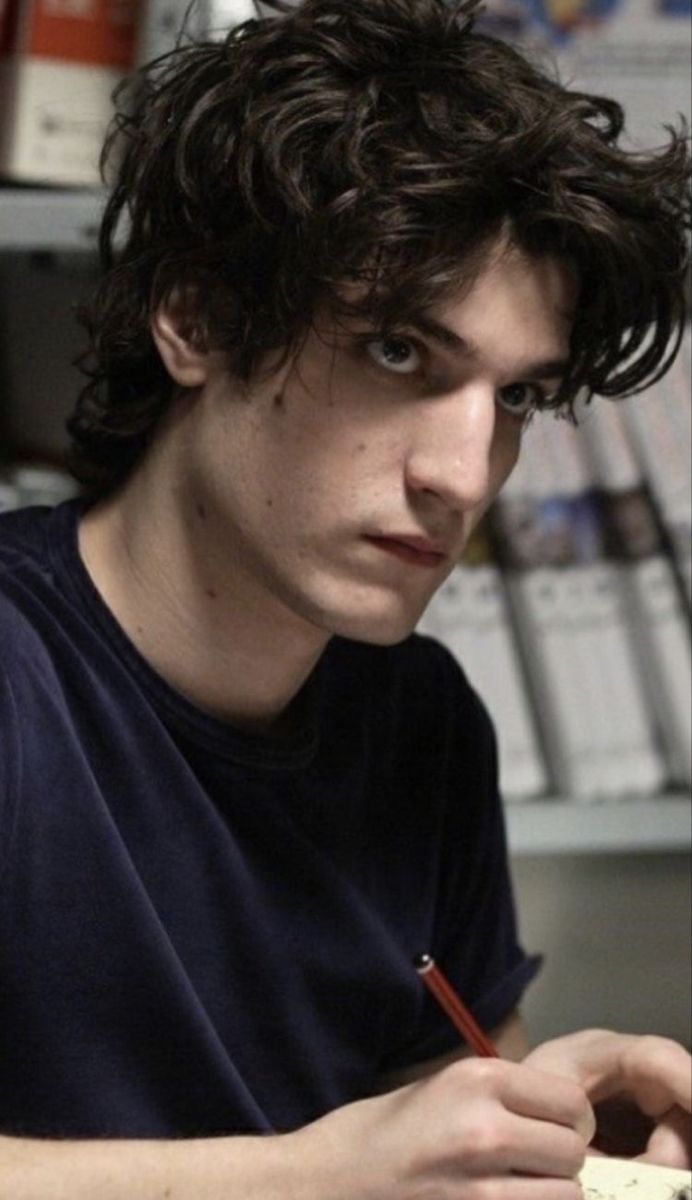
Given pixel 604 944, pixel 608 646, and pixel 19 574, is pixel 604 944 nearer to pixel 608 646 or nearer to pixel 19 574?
pixel 608 646

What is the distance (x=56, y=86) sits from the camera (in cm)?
137

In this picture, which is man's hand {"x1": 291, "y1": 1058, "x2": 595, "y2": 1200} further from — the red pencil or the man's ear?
the man's ear

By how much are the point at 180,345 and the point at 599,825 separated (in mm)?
538

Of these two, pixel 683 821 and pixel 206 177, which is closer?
pixel 206 177

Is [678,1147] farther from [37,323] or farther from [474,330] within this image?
[37,323]

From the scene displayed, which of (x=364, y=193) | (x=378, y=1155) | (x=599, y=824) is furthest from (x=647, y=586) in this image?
(x=378, y=1155)

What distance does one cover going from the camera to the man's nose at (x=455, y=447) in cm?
106

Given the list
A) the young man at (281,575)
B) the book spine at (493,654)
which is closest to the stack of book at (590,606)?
the book spine at (493,654)

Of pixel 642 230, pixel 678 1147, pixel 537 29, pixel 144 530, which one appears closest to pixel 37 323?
pixel 537 29

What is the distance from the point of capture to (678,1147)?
117cm

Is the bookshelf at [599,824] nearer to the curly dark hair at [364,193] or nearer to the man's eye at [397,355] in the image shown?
the curly dark hair at [364,193]

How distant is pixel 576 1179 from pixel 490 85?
23.0 inches

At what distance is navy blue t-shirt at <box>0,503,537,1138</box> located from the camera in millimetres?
1070

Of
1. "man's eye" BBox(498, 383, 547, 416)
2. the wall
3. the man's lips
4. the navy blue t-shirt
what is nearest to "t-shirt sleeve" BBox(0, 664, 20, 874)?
the navy blue t-shirt
